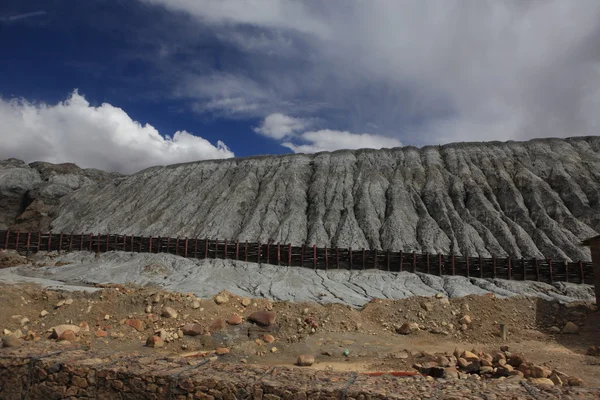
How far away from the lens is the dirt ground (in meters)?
13.6

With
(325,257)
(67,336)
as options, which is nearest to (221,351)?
(67,336)

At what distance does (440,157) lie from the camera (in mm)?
45031

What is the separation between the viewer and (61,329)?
1368 cm

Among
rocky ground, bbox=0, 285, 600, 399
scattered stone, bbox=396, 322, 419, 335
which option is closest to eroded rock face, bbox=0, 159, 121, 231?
rocky ground, bbox=0, 285, 600, 399

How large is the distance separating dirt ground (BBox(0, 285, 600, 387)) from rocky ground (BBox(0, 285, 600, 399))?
0.04 meters

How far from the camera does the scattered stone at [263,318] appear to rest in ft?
49.9

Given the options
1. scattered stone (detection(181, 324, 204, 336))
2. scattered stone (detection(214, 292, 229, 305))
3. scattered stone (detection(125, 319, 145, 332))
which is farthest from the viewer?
scattered stone (detection(214, 292, 229, 305))

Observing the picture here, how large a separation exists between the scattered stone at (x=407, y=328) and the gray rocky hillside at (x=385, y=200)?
580 inches

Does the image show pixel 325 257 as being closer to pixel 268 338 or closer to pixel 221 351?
pixel 268 338

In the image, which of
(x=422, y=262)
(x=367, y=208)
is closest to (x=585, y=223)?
(x=422, y=262)

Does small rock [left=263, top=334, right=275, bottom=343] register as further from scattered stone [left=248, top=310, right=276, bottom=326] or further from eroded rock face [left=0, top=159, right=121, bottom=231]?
eroded rock face [left=0, top=159, right=121, bottom=231]

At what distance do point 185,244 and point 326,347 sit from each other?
19303 mm

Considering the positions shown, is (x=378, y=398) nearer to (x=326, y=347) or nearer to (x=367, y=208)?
(x=326, y=347)

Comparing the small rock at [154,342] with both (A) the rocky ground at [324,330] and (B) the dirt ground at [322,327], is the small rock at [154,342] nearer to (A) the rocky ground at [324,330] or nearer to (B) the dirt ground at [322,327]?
(A) the rocky ground at [324,330]
